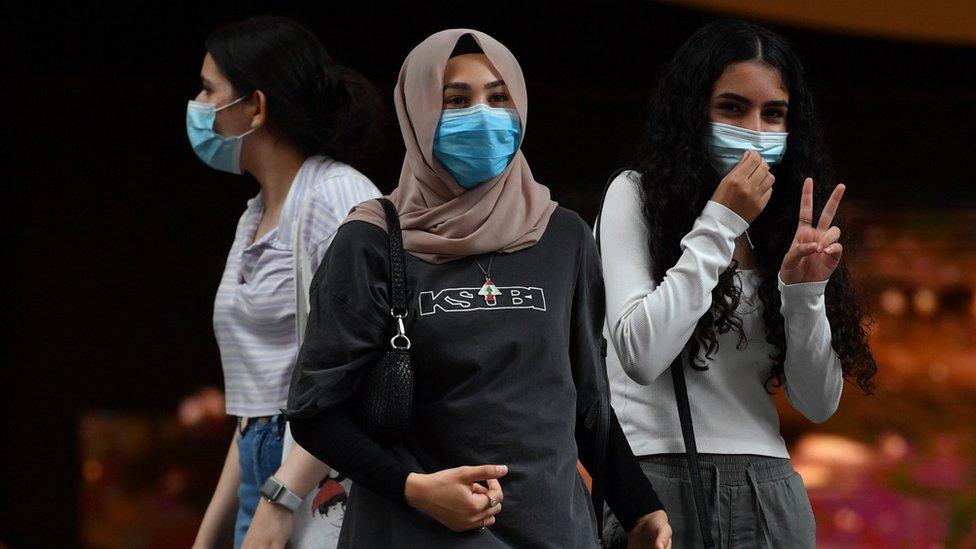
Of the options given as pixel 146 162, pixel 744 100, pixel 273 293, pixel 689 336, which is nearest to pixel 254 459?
pixel 273 293

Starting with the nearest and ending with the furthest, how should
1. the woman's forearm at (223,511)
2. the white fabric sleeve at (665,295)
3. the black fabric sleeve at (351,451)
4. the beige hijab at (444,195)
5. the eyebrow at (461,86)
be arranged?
the black fabric sleeve at (351,451) < the beige hijab at (444,195) < the eyebrow at (461,86) < the white fabric sleeve at (665,295) < the woman's forearm at (223,511)

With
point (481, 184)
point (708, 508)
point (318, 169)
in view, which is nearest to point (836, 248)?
point (708, 508)

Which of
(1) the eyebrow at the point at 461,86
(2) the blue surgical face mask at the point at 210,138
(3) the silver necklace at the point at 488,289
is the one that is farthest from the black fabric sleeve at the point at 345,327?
(2) the blue surgical face mask at the point at 210,138

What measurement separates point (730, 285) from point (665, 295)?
231 millimetres

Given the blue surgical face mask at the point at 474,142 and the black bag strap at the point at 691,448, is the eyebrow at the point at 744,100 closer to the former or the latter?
the black bag strap at the point at 691,448

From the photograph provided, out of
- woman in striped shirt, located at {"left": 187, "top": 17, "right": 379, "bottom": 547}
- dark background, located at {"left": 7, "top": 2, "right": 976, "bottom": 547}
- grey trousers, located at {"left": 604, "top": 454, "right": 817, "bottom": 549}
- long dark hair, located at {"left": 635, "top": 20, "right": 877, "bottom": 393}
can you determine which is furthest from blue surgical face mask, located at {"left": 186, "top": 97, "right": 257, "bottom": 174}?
dark background, located at {"left": 7, "top": 2, "right": 976, "bottom": 547}

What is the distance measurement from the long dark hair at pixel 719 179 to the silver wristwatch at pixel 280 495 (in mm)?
793

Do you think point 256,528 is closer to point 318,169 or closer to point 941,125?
point 318,169

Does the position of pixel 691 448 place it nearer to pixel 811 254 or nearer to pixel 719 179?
pixel 811 254

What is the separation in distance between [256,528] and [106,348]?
331 centimetres

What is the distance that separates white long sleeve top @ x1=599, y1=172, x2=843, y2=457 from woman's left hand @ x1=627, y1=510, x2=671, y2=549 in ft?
0.83

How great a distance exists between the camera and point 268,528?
8.72 ft

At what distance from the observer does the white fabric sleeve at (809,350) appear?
2.63 meters

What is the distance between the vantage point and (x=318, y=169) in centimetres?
305
